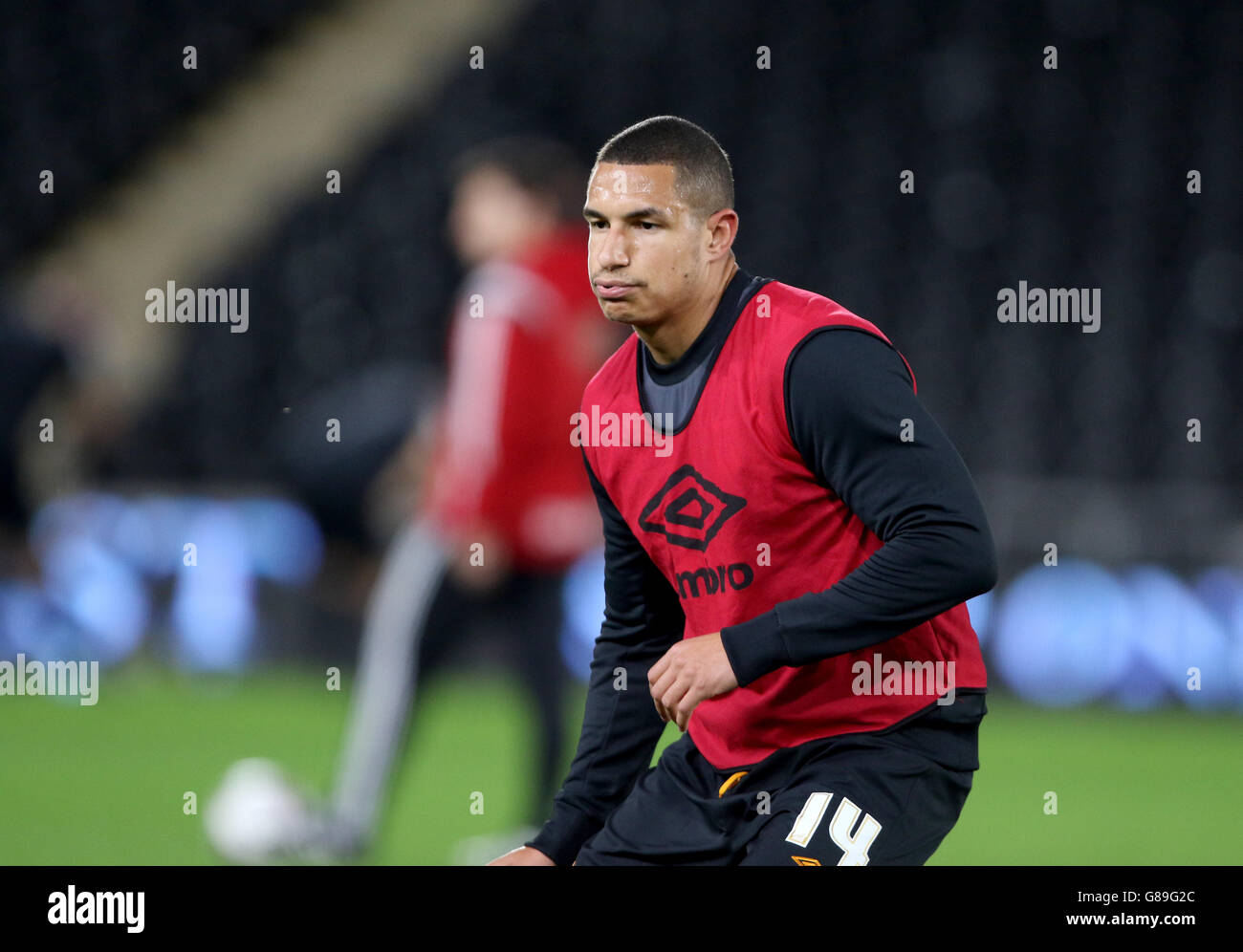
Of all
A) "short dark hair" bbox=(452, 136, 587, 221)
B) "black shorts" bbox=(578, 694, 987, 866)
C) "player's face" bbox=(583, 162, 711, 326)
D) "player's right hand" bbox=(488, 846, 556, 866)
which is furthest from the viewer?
"short dark hair" bbox=(452, 136, 587, 221)

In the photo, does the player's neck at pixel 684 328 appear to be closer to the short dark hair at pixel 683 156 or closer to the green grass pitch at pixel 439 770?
the short dark hair at pixel 683 156

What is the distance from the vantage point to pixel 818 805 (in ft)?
8.76

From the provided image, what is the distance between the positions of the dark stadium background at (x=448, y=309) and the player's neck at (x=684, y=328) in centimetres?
313

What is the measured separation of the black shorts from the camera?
2.65m

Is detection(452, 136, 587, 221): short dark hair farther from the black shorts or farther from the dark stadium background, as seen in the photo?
the black shorts

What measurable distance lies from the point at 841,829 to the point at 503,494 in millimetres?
2699

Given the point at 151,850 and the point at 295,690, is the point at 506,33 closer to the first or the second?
the point at 295,690

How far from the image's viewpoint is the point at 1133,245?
10656 mm

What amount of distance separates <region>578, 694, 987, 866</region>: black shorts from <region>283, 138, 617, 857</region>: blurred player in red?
218 cm

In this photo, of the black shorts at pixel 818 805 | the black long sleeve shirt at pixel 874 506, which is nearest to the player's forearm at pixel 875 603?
the black long sleeve shirt at pixel 874 506

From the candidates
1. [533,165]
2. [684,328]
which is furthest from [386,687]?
[684,328]

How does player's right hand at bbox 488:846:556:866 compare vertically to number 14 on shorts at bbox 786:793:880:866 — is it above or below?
below

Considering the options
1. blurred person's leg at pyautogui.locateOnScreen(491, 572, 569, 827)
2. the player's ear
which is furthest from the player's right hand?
blurred person's leg at pyautogui.locateOnScreen(491, 572, 569, 827)

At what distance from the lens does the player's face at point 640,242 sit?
9.18 feet
